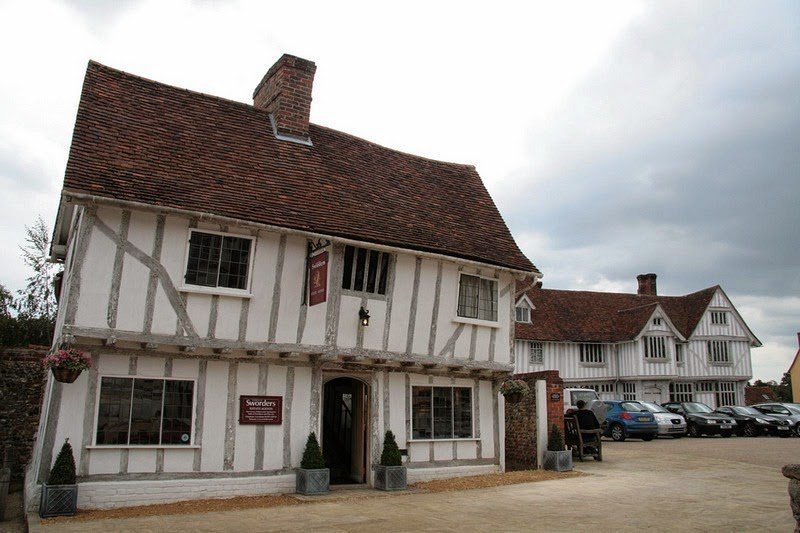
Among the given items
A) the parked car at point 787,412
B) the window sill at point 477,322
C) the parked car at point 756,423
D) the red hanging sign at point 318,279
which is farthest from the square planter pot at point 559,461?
the parked car at point 787,412

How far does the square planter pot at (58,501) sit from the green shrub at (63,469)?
0.09 metres

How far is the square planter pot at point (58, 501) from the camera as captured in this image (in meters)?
9.80

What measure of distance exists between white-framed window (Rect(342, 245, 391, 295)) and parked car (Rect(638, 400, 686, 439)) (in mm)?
16058

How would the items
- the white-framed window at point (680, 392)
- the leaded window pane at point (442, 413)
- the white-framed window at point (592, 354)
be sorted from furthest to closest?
the white-framed window at point (680, 392), the white-framed window at point (592, 354), the leaded window pane at point (442, 413)

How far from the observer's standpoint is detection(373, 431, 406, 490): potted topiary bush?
42.4 feet

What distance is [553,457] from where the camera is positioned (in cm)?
1515

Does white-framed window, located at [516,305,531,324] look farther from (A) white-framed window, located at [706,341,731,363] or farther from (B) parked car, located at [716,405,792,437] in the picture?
(A) white-framed window, located at [706,341,731,363]

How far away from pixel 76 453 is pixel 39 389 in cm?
680

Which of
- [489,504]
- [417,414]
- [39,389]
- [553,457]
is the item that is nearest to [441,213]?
[417,414]

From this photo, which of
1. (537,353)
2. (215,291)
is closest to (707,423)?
(537,353)

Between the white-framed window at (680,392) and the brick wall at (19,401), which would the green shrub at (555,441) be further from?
the white-framed window at (680,392)

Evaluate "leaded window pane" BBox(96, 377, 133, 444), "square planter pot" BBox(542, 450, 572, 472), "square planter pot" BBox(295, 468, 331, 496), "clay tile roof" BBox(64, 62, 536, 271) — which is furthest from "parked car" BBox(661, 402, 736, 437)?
"leaded window pane" BBox(96, 377, 133, 444)

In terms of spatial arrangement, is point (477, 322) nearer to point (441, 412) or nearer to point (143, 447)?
point (441, 412)

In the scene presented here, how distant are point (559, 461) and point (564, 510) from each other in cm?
524
